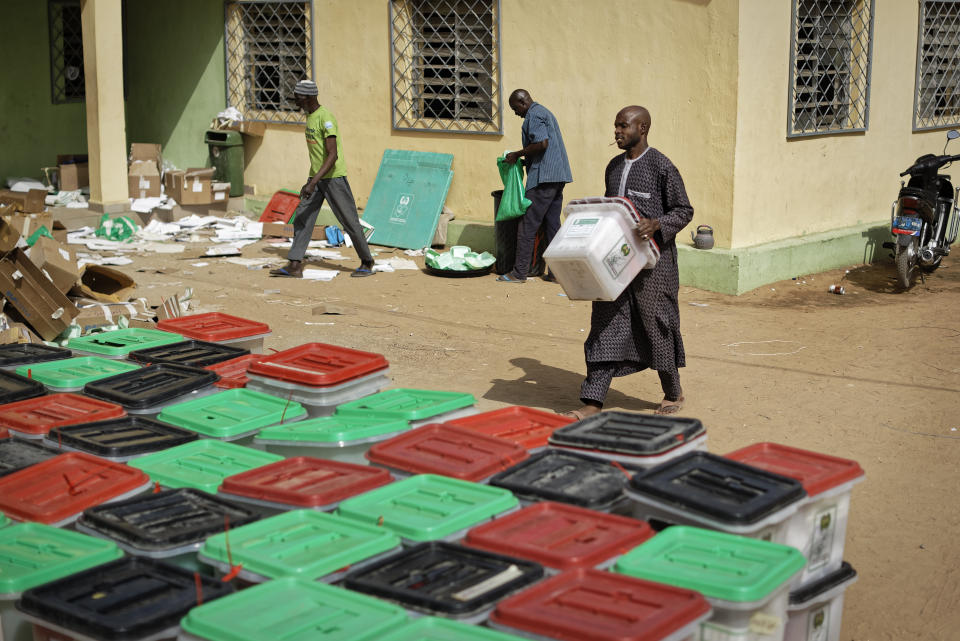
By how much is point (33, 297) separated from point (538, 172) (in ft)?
15.1

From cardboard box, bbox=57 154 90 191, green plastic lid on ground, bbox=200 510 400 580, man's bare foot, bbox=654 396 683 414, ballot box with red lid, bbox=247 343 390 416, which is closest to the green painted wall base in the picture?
man's bare foot, bbox=654 396 683 414

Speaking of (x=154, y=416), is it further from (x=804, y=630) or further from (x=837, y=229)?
(x=837, y=229)

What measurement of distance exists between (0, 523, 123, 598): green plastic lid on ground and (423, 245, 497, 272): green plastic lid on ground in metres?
7.52

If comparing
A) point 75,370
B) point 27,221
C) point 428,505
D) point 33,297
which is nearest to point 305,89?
point 27,221

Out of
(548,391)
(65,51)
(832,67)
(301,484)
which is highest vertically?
(65,51)

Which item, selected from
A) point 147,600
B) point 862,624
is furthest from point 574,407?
point 147,600

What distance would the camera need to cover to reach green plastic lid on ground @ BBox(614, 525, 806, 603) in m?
2.53

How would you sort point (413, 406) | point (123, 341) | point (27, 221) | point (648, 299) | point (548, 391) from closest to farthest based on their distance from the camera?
point (413, 406) → point (123, 341) → point (648, 299) → point (548, 391) → point (27, 221)

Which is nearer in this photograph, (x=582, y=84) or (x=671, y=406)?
(x=671, y=406)

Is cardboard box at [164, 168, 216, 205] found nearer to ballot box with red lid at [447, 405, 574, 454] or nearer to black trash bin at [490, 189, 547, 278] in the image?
black trash bin at [490, 189, 547, 278]

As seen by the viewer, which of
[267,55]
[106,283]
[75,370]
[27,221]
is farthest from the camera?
[267,55]

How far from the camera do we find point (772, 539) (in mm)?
2957

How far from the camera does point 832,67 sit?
34.6 feet

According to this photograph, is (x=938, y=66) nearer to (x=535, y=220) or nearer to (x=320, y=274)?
(x=535, y=220)
